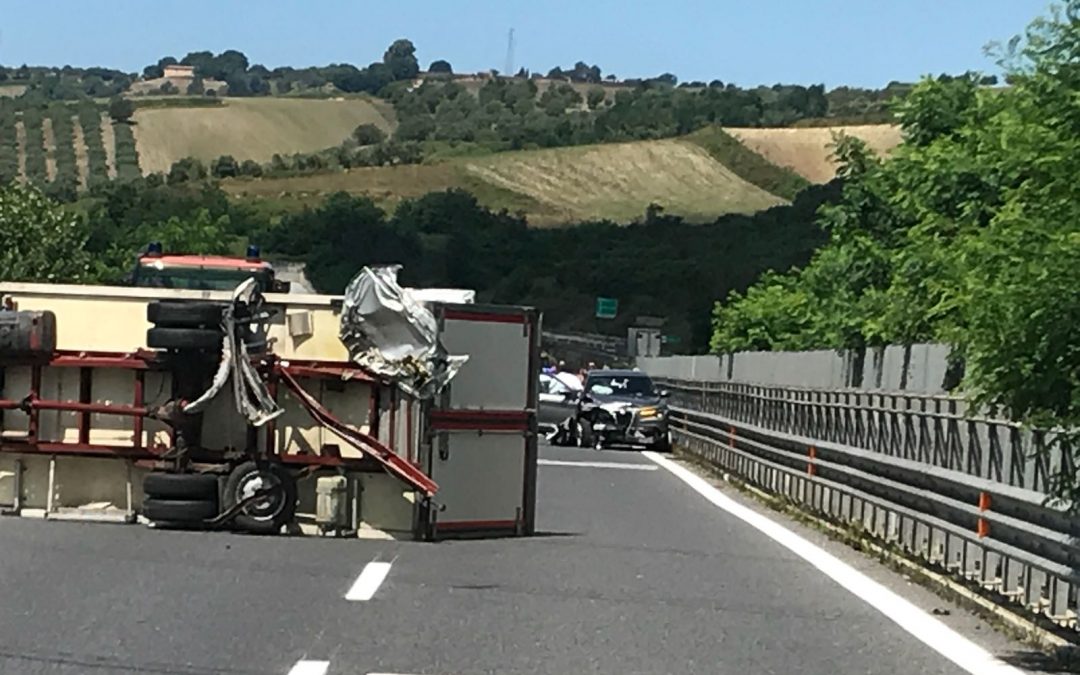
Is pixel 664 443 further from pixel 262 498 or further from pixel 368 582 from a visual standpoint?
pixel 368 582

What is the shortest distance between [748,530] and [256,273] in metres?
6.21

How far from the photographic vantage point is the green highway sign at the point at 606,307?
103 metres

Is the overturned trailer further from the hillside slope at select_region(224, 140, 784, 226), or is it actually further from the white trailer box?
the hillside slope at select_region(224, 140, 784, 226)

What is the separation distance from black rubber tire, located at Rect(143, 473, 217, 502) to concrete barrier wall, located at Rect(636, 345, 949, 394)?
19.7 ft

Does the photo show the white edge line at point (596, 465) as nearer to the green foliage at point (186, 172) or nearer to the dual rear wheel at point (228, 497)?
the dual rear wheel at point (228, 497)

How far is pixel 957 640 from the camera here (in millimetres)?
11578

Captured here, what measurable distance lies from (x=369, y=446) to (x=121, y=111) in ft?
450

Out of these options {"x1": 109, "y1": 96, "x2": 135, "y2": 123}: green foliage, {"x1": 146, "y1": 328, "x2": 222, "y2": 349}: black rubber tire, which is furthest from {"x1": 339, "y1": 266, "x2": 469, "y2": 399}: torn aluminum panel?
{"x1": 109, "y1": 96, "x2": 135, "y2": 123}: green foliage

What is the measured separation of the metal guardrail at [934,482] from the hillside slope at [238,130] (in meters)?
113

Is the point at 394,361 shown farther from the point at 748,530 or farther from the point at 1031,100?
the point at 1031,100

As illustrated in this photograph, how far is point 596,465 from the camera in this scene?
1248 inches

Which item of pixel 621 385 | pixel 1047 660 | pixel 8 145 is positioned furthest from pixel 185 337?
pixel 8 145

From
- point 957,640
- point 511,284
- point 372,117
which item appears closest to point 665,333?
point 511,284

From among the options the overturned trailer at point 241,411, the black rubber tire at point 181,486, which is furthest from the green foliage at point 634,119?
the black rubber tire at point 181,486
